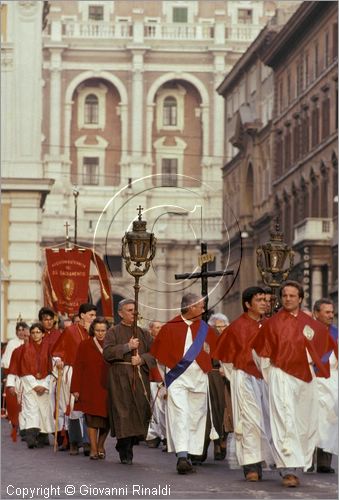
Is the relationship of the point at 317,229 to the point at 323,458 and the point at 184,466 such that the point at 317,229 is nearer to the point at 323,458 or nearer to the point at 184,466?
the point at 323,458

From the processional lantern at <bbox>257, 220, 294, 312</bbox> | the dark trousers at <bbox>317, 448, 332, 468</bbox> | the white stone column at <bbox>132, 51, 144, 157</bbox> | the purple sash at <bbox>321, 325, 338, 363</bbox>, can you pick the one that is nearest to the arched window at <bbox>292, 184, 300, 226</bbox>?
the white stone column at <bbox>132, 51, 144, 157</bbox>

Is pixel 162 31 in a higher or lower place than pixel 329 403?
higher

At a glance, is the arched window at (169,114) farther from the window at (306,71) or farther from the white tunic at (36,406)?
the white tunic at (36,406)

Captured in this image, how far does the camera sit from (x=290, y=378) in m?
15.1

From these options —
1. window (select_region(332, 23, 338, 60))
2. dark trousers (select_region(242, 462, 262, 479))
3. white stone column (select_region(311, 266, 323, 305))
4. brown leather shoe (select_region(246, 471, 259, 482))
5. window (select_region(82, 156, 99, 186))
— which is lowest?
brown leather shoe (select_region(246, 471, 259, 482))

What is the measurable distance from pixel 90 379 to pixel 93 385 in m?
0.07

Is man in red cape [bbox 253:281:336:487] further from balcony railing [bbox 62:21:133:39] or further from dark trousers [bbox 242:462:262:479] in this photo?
balcony railing [bbox 62:21:133:39]

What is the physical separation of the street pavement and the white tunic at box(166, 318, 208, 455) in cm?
29

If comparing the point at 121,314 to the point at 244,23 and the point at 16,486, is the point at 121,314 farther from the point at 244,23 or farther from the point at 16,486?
the point at 244,23

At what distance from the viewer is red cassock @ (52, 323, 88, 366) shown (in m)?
20.5

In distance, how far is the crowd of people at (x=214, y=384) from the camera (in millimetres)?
15148

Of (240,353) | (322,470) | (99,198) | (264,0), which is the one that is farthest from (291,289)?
(264,0)

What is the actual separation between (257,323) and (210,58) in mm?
91500

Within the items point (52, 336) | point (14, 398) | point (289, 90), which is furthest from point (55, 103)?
point (52, 336)
